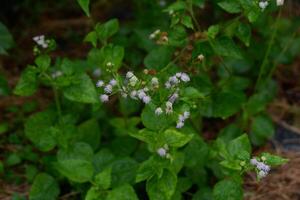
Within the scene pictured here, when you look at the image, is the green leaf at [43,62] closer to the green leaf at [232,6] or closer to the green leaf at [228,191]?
the green leaf at [232,6]

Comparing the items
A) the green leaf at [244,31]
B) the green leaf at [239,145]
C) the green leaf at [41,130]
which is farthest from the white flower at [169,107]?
the green leaf at [41,130]

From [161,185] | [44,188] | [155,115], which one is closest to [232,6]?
[155,115]

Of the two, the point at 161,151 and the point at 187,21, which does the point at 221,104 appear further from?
the point at 161,151

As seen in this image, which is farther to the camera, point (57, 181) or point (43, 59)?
point (57, 181)

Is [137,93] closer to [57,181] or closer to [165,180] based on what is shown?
[165,180]

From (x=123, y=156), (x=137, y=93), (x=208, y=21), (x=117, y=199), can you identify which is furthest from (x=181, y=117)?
(x=208, y=21)

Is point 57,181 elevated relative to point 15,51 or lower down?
lower down
